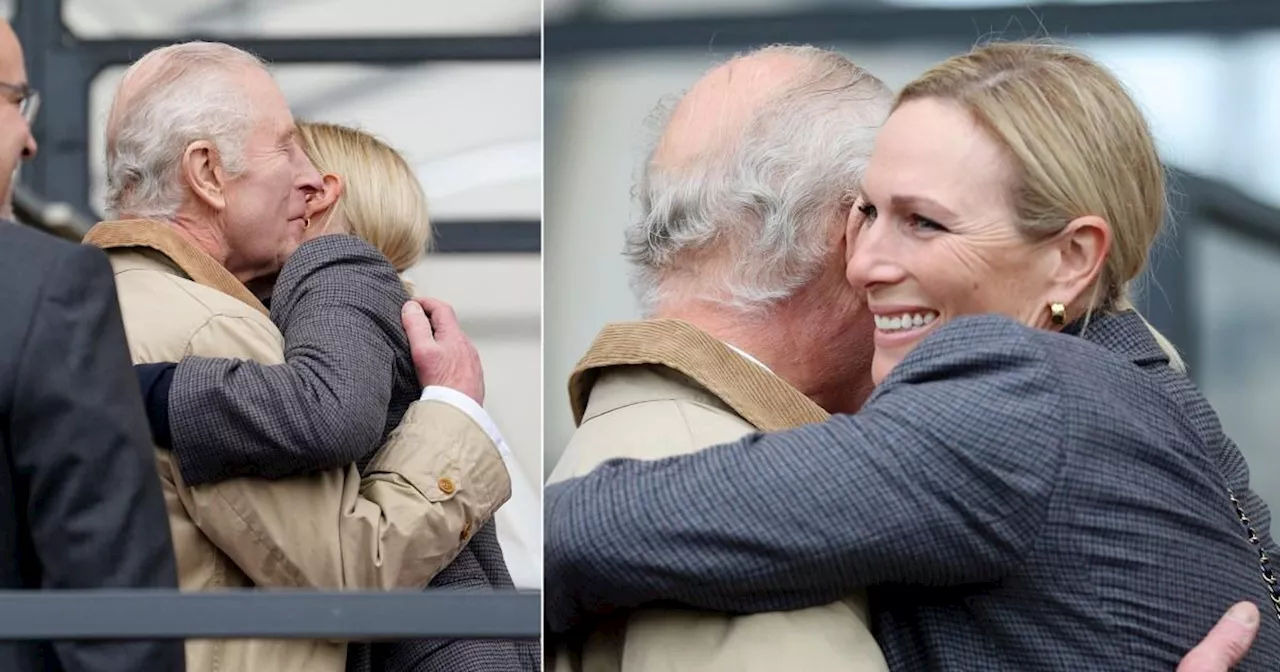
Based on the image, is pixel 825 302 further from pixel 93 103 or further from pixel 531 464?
pixel 93 103

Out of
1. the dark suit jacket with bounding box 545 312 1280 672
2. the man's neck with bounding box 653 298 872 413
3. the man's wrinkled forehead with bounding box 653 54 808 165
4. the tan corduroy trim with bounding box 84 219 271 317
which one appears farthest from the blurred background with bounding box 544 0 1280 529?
the dark suit jacket with bounding box 545 312 1280 672

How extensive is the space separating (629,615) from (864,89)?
727mm

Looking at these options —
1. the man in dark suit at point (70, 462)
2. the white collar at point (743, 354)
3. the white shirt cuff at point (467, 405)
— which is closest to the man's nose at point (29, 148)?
the man in dark suit at point (70, 462)

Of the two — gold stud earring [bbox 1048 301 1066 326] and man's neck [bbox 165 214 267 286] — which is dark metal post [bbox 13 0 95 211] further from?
gold stud earring [bbox 1048 301 1066 326]

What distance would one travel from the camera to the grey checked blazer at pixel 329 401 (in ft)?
6.12

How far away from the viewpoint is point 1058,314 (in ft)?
6.38

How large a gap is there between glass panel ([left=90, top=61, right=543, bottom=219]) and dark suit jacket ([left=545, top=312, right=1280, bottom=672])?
39 cm

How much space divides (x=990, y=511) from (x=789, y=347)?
18.5 inches

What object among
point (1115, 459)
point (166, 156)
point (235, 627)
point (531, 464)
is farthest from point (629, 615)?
point (166, 156)

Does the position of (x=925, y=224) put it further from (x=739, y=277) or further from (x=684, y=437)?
(x=684, y=437)

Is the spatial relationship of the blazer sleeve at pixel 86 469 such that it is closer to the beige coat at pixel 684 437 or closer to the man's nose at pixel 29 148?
the man's nose at pixel 29 148

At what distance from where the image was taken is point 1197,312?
9.16 feet

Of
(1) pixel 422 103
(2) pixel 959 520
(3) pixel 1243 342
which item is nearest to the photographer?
A: (2) pixel 959 520

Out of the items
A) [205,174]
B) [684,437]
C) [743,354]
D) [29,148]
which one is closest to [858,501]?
[684,437]
